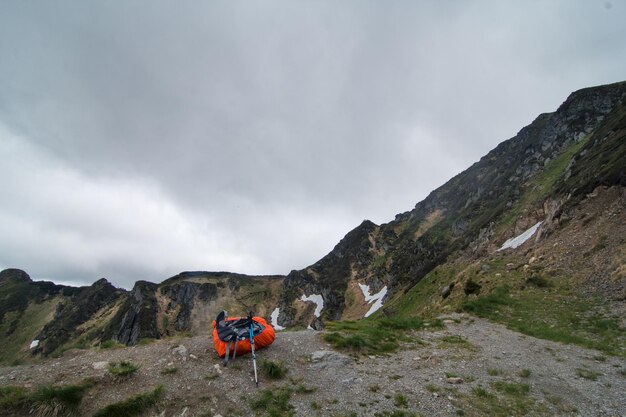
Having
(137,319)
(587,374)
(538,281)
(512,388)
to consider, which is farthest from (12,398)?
(137,319)

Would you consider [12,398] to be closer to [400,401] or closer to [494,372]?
[400,401]

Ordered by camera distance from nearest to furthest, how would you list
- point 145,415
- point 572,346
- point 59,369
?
point 145,415 → point 59,369 → point 572,346

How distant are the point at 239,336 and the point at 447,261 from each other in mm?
64157

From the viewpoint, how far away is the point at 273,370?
420 inches

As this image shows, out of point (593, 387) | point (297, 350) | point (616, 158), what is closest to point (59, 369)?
point (297, 350)

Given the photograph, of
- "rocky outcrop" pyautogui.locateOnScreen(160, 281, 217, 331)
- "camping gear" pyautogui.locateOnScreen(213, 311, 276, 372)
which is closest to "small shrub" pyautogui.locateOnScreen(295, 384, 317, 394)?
"camping gear" pyautogui.locateOnScreen(213, 311, 276, 372)

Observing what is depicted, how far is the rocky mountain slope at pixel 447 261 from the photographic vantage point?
26922 mm

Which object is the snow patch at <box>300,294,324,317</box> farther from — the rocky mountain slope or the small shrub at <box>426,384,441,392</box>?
the small shrub at <box>426,384,441,392</box>

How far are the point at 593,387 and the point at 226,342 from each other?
12.7 m

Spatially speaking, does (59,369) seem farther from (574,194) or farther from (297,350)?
(574,194)

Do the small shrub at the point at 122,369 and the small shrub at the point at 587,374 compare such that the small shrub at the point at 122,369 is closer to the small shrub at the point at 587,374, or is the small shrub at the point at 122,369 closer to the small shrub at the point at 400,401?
the small shrub at the point at 400,401

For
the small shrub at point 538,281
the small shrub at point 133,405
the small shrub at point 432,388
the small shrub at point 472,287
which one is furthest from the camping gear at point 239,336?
the small shrub at point 472,287

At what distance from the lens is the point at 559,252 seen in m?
26.3

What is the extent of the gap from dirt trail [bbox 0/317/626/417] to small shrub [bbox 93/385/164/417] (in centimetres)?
29
